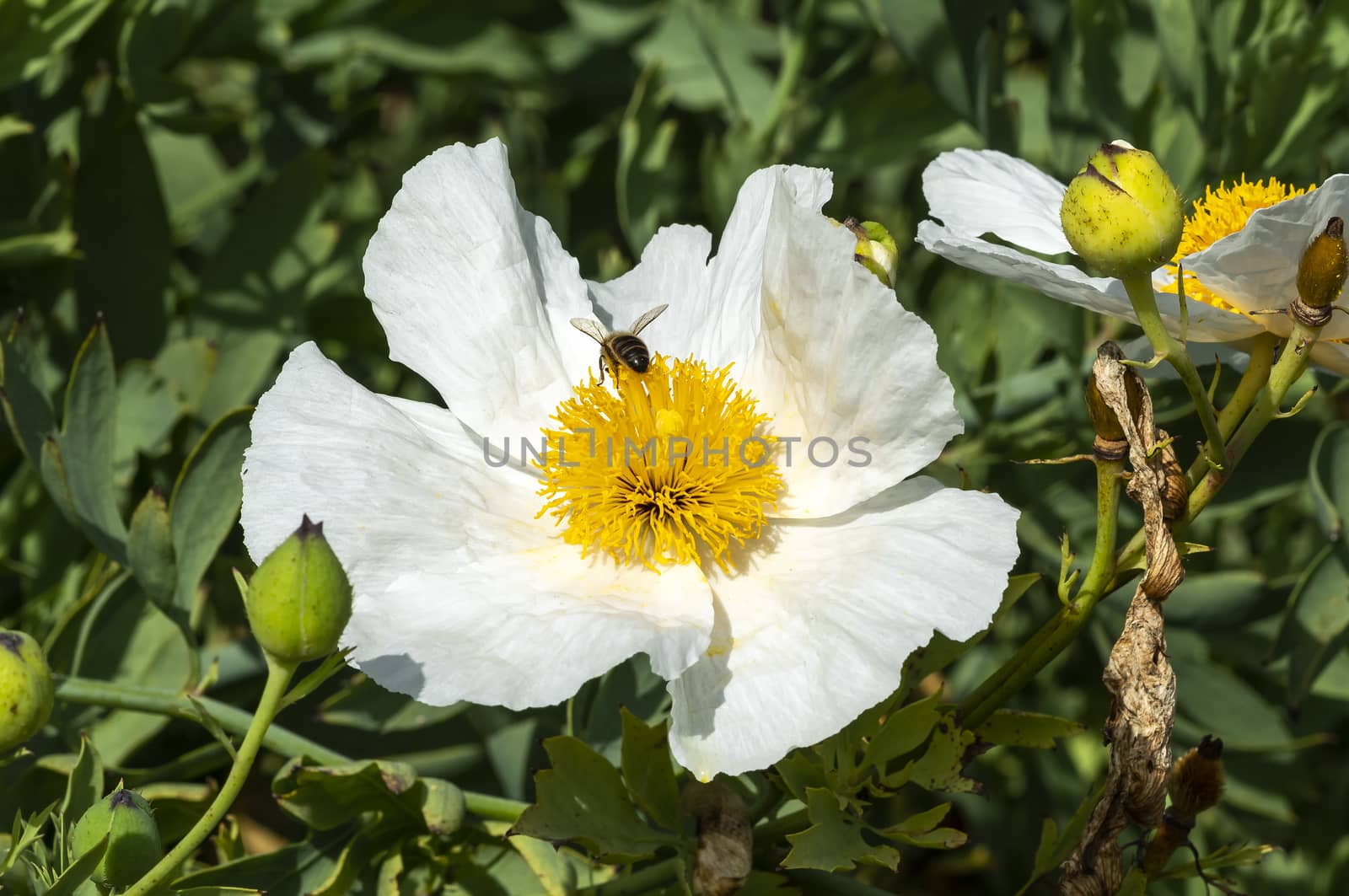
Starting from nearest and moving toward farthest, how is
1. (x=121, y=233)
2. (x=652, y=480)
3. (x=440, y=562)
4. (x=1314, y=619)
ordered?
(x=440, y=562) < (x=652, y=480) < (x=1314, y=619) < (x=121, y=233)

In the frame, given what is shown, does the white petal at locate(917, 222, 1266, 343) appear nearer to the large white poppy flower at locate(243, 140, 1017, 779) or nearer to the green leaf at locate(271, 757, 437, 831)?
the large white poppy flower at locate(243, 140, 1017, 779)

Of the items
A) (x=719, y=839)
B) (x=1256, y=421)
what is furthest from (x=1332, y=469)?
(x=719, y=839)

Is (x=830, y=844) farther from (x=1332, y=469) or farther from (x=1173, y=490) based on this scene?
(x=1332, y=469)

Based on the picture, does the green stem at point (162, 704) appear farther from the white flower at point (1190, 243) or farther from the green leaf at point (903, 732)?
the white flower at point (1190, 243)

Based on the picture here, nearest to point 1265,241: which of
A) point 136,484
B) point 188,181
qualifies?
point 136,484

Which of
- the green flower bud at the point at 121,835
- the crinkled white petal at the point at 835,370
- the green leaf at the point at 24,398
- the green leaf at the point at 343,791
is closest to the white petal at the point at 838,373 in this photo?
the crinkled white petal at the point at 835,370

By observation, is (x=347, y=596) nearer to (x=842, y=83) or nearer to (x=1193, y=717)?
(x=1193, y=717)

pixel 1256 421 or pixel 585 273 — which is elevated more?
pixel 1256 421
